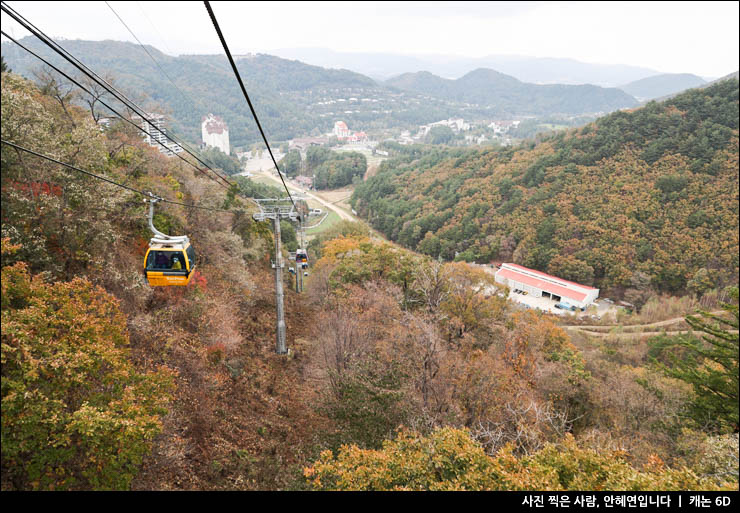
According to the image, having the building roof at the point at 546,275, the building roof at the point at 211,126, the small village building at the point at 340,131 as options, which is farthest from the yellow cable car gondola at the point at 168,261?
the small village building at the point at 340,131

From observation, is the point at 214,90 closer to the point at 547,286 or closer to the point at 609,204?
the point at 547,286

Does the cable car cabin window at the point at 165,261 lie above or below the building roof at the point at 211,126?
below

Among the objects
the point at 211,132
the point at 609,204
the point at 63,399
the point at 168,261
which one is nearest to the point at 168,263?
the point at 168,261

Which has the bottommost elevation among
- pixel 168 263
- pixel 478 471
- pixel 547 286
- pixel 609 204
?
pixel 547 286

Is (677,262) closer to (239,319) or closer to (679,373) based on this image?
(679,373)

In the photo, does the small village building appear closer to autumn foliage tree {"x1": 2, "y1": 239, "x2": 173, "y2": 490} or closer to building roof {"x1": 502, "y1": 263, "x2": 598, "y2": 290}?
building roof {"x1": 502, "y1": 263, "x2": 598, "y2": 290}

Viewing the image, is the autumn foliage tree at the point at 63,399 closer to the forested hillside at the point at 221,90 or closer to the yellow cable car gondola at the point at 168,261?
the yellow cable car gondola at the point at 168,261
